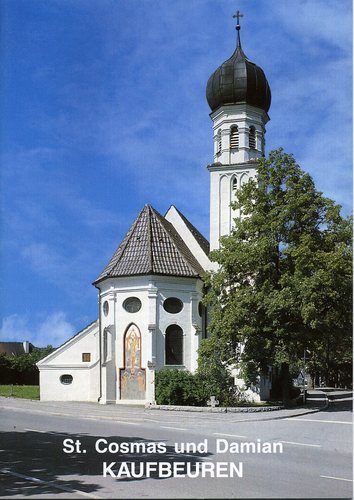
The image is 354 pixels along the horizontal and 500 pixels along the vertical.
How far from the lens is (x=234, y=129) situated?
127 feet

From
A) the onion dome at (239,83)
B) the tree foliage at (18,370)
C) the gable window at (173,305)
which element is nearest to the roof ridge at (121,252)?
the gable window at (173,305)

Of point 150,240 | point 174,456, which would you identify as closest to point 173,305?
point 150,240

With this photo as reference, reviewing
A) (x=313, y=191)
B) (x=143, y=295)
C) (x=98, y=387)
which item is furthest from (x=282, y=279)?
(x=98, y=387)

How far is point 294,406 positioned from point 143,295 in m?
9.79

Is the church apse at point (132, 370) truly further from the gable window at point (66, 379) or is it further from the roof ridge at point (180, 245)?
the gable window at point (66, 379)

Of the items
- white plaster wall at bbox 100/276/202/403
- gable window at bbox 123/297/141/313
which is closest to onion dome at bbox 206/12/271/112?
white plaster wall at bbox 100/276/202/403

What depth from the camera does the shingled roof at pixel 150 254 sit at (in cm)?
3462

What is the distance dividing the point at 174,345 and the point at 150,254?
5.12 m

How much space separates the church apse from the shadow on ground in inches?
665

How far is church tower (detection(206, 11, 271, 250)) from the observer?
124 feet

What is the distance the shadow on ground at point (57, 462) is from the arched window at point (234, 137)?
25440mm

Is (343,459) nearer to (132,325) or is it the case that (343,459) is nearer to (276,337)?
(276,337)

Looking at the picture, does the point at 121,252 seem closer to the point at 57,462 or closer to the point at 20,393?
the point at 20,393

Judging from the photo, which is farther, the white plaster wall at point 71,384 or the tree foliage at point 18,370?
the tree foliage at point 18,370
